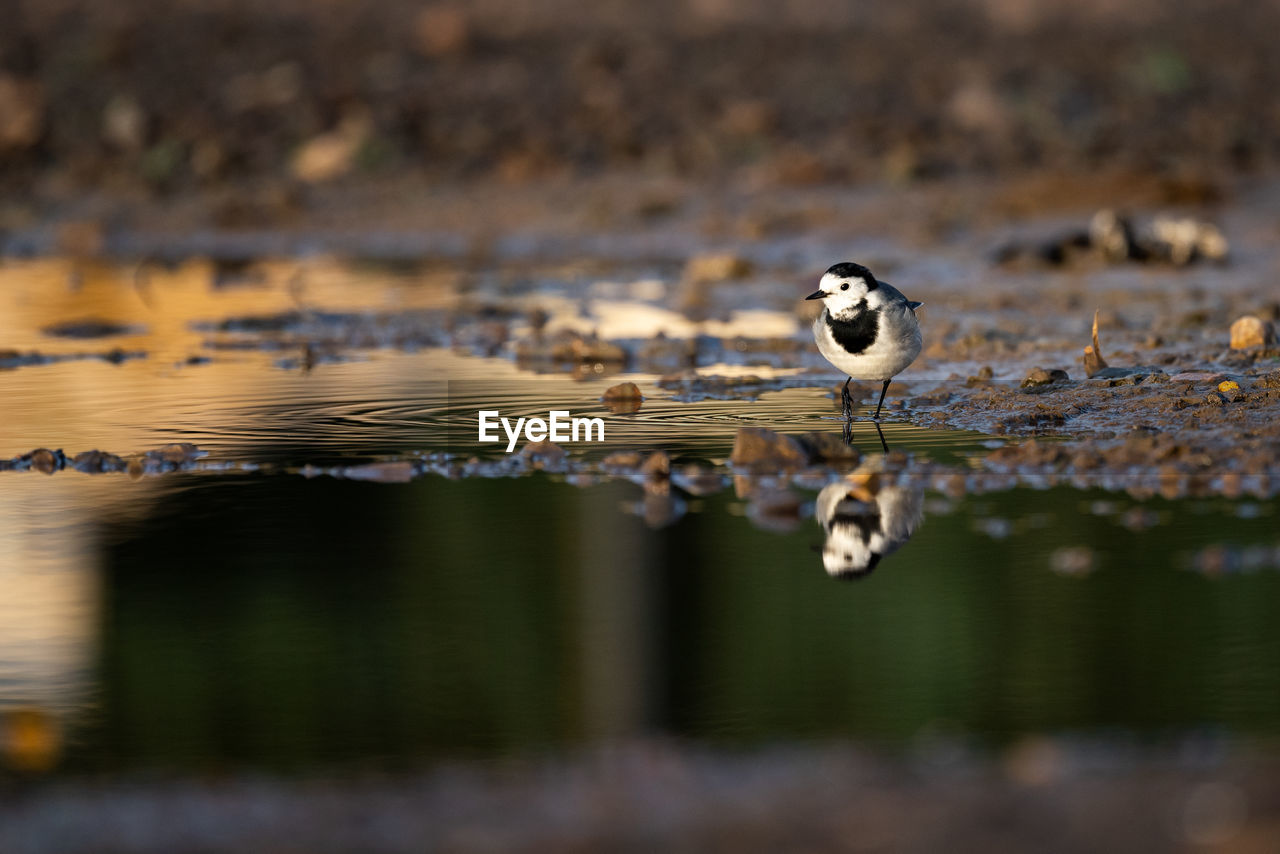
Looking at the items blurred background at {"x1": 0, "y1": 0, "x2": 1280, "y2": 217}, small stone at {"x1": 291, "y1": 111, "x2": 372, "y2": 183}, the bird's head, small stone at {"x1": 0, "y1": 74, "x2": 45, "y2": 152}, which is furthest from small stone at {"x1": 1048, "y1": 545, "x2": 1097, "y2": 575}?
small stone at {"x1": 0, "y1": 74, "x2": 45, "y2": 152}

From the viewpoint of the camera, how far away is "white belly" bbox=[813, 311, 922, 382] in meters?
7.10

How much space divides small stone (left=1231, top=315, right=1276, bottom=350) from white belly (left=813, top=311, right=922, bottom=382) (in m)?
2.28

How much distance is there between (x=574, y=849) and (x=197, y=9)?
21.9m

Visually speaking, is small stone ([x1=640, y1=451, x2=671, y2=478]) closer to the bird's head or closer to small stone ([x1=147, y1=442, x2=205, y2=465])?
the bird's head

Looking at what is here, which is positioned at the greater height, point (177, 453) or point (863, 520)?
point (177, 453)

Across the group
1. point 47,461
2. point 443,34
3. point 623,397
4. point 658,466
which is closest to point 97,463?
point 47,461

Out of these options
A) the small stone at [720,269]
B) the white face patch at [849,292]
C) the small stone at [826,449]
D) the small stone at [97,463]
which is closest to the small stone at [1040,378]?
the white face patch at [849,292]

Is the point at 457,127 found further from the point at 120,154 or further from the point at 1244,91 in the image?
the point at 1244,91

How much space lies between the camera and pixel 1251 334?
878 centimetres

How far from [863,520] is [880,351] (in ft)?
4.40

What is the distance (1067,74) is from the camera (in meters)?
20.6

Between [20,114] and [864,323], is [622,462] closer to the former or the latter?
[864,323]

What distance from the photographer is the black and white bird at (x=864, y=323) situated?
7.10 m

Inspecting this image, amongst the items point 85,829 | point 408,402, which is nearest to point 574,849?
point 85,829
